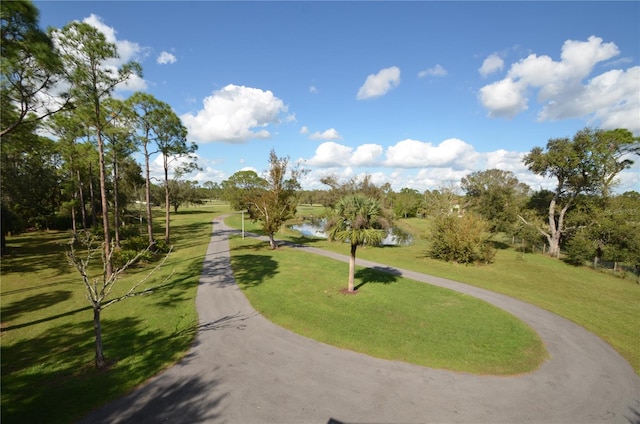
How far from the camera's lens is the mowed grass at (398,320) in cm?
986

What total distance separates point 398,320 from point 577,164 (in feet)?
101

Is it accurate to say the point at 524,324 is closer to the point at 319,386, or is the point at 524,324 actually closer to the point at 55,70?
the point at 319,386

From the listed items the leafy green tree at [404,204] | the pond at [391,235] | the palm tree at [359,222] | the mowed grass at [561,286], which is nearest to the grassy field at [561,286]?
the mowed grass at [561,286]

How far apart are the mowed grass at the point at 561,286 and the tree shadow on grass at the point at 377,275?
102 inches

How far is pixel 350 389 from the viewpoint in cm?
800

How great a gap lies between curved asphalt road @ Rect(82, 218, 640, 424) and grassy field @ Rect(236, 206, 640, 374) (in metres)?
2.42

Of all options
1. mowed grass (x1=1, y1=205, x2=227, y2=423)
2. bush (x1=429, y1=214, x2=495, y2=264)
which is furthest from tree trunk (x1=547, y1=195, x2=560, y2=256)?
mowed grass (x1=1, y1=205, x2=227, y2=423)

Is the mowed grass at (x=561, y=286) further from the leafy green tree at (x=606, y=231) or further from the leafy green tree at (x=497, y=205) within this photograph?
the leafy green tree at (x=497, y=205)

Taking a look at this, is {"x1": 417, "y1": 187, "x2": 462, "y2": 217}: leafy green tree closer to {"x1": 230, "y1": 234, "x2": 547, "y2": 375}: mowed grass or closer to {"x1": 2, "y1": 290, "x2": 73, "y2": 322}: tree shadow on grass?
{"x1": 230, "y1": 234, "x2": 547, "y2": 375}: mowed grass

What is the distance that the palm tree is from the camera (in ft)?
48.1

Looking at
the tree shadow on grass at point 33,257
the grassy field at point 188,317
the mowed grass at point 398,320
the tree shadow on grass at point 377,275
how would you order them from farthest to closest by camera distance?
1. the tree shadow on grass at point 33,257
2. the tree shadow on grass at point 377,275
3. the mowed grass at point 398,320
4. the grassy field at point 188,317

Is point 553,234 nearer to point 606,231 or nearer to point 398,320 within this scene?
point 606,231

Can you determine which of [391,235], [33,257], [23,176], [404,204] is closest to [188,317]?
[33,257]

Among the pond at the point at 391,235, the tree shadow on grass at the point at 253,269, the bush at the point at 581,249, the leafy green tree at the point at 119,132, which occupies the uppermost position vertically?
the leafy green tree at the point at 119,132
